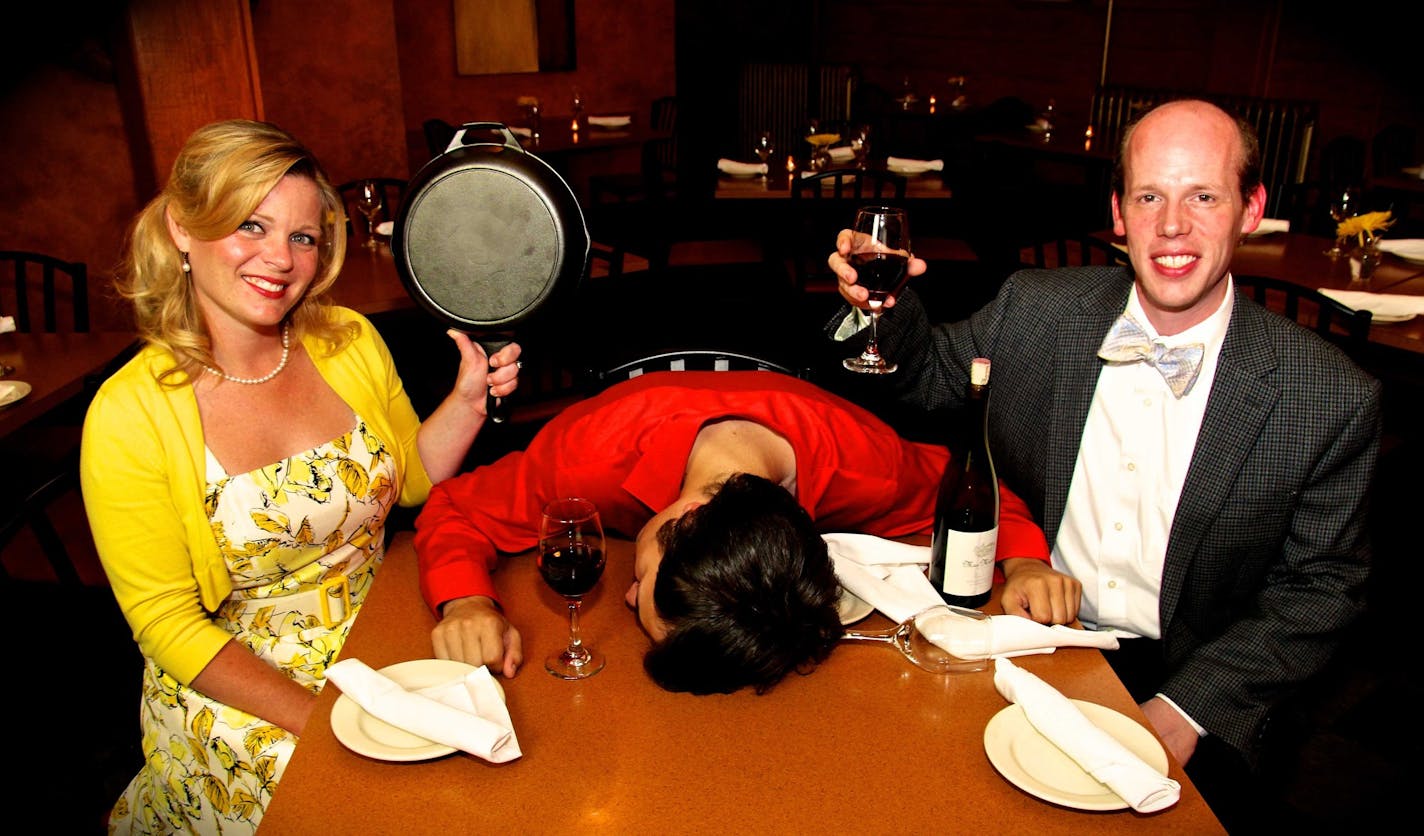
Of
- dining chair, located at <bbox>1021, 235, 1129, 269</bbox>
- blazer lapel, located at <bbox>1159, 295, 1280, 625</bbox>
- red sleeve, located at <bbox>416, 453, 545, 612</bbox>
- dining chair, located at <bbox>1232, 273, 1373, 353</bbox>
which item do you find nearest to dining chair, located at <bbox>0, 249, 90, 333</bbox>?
red sleeve, located at <bbox>416, 453, 545, 612</bbox>

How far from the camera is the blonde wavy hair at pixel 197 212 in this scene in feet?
5.81

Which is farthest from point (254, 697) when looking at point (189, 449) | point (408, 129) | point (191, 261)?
point (408, 129)

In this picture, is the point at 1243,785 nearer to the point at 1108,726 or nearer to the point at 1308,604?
the point at 1308,604

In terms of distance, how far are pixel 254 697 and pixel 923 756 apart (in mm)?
1127

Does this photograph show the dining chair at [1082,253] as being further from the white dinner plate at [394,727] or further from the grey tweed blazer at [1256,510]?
the white dinner plate at [394,727]

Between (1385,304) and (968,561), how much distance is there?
215 centimetres

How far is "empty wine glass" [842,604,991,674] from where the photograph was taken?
152cm

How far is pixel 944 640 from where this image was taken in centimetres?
152

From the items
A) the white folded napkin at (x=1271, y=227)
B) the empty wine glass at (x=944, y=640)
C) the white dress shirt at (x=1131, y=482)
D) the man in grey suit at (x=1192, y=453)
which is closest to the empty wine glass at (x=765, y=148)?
the white folded napkin at (x=1271, y=227)

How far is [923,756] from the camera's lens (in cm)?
134

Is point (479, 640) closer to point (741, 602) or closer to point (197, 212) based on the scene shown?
point (741, 602)

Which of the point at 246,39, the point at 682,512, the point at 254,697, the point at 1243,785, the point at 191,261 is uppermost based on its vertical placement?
the point at 246,39

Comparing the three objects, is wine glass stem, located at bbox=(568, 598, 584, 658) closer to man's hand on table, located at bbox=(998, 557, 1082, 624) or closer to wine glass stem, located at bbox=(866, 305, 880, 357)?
man's hand on table, located at bbox=(998, 557, 1082, 624)

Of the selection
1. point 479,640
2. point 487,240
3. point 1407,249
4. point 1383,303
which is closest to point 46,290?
point 487,240
